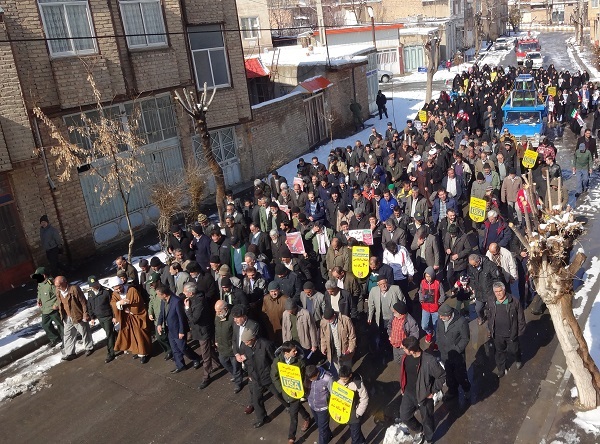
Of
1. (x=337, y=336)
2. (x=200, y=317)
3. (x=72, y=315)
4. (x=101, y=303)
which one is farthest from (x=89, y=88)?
(x=337, y=336)

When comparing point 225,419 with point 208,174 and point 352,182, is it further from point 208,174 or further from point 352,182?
point 208,174

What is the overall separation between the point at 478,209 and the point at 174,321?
6408mm

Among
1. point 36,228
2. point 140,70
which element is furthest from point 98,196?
point 140,70

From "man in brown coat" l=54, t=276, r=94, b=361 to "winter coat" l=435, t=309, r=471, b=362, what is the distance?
20.2 ft

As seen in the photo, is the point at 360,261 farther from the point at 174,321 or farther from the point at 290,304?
the point at 174,321

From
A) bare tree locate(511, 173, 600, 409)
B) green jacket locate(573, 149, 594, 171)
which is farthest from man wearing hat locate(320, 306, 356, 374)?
green jacket locate(573, 149, 594, 171)

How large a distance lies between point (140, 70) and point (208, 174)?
12.8 ft

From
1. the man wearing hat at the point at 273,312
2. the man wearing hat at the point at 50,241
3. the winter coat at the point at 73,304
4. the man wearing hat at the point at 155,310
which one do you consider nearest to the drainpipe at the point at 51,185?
the man wearing hat at the point at 50,241

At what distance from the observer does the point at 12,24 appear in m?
12.6

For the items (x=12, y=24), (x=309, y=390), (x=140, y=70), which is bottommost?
(x=309, y=390)

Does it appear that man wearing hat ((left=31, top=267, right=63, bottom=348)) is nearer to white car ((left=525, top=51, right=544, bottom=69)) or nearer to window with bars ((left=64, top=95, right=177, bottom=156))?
window with bars ((left=64, top=95, right=177, bottom=156))

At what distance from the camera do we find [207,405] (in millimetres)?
8477

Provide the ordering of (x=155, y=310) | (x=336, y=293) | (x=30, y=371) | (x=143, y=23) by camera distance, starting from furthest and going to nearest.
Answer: (x=143, y=23), (x=30, y=371), (x=155, y=310), (x=336, y=293)

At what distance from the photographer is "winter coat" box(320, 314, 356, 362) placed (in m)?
7.86
